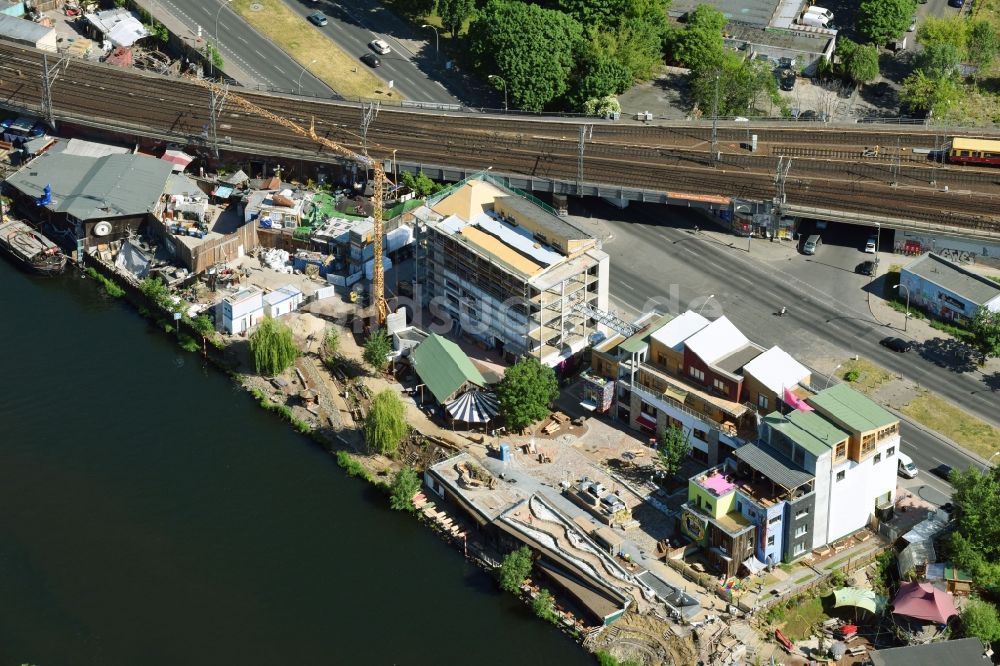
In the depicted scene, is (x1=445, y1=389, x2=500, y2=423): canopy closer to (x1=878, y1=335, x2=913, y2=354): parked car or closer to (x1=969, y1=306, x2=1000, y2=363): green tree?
(x1=878, y1=335, x2=913, y2=354): parked car

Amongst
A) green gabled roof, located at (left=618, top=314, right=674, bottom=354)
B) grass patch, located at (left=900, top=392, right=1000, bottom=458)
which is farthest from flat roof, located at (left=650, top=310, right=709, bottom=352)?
grass patch, located at (left=900, top=392, right=1000, bottom=458)

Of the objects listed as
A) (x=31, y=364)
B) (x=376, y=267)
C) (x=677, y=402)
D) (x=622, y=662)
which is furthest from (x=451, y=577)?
(x=31, y=364)

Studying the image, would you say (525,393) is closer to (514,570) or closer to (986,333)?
(514,570)

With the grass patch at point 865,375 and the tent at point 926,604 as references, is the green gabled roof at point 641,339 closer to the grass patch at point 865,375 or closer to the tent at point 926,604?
Answer: the grass patch at point 865,375

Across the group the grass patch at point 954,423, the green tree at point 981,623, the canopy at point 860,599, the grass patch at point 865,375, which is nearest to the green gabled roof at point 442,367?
the grass patch at point 865,375

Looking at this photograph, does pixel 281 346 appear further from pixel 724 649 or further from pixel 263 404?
pixel 724 649
